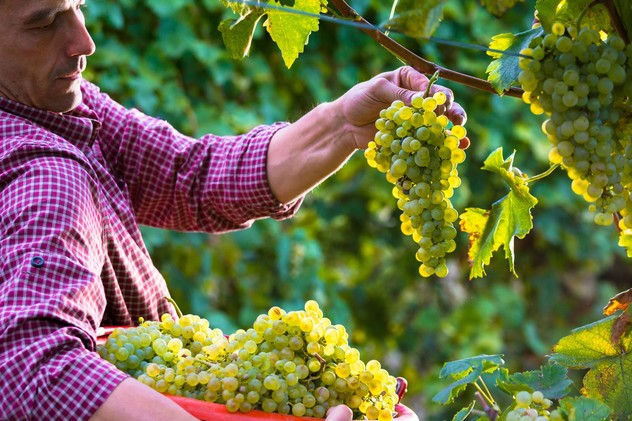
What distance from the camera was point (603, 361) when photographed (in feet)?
3.43

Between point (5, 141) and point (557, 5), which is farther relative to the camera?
point (5, 141)

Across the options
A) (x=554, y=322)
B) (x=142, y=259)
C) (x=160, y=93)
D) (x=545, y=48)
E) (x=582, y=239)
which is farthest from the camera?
(x=554, y=322)

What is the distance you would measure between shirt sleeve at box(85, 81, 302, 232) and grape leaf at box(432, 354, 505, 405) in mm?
590

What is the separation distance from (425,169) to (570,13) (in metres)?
0.21

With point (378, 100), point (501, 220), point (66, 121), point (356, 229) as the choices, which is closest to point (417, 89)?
point (378, 100)

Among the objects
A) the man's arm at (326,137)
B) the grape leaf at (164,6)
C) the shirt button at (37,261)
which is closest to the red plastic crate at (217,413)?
the shirt button at (37,261)

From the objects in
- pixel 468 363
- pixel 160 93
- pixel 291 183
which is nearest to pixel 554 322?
pixel 160 93

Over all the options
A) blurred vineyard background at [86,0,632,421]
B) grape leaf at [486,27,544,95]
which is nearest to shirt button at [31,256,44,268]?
grape leaf at [486,27,544,95]

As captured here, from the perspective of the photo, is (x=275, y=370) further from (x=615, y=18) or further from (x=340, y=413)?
(x=615, y=18)

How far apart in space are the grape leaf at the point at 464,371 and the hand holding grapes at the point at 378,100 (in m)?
0.25

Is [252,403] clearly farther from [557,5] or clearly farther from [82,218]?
[557,5]

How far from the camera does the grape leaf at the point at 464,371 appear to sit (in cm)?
99

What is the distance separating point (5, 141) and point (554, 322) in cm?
333

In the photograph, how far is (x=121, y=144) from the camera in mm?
1567
